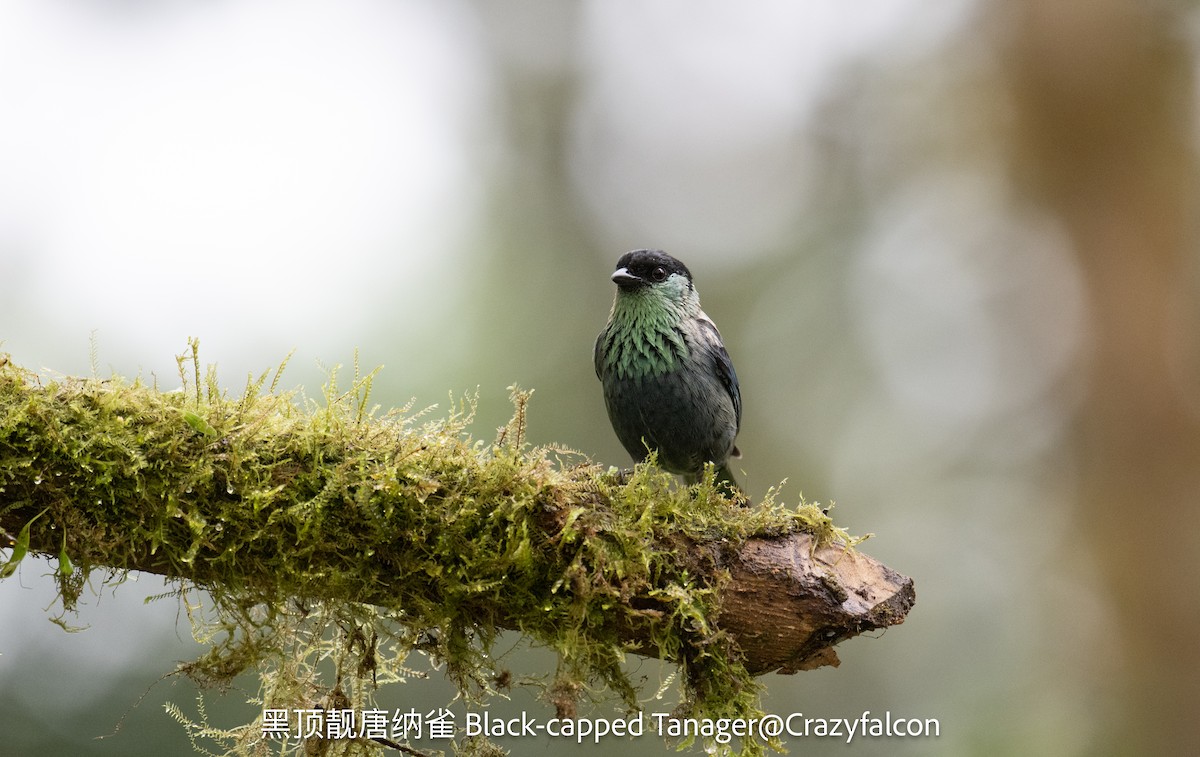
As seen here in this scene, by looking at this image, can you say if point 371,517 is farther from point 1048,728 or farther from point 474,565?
point 1048,728

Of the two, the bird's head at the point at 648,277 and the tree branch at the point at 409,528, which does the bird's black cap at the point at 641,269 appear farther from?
the tree branch at the point at 409,528

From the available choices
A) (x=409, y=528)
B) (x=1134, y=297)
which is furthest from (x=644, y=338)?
(x=1134, y=297)

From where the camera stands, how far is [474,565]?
8.29ft

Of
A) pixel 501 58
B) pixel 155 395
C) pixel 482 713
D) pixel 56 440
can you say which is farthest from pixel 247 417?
pixel 501 58

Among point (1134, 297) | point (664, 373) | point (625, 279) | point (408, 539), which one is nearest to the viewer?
point (408, 539)

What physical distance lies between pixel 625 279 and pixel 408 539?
231 cm

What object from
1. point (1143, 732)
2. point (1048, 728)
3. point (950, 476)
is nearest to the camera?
point (1143, 732)

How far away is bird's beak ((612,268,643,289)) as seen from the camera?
4508 millimetres

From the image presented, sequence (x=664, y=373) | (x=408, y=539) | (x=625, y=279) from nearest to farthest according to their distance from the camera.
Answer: (x=408, y=539) < (x=664, y=373) < (x=625, y=279)

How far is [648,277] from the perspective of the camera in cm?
461

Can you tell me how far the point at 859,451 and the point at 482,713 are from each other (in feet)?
22.4

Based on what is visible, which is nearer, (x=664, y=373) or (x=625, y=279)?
(x=664, y=373)

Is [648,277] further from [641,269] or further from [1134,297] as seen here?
[1134,297]

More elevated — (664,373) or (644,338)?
(644,338)
